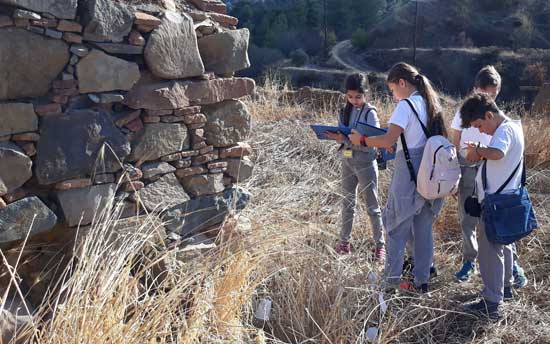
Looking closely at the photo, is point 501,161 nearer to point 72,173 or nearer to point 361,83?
point 361,83

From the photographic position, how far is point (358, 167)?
4312 mm

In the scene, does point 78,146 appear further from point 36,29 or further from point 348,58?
point 348,58

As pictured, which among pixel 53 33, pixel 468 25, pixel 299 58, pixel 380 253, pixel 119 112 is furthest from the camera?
pixel 468 25

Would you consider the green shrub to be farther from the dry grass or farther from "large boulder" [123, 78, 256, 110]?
"large boulder" [123, 78, 256, 110]

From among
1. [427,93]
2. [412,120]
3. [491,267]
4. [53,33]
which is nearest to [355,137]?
[412,120]

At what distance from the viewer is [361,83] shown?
4234 millimetres

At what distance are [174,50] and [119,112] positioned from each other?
1.63 feet

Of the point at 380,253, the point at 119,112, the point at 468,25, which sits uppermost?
the point at 119,112

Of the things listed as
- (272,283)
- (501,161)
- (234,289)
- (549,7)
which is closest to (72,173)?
(234,289)

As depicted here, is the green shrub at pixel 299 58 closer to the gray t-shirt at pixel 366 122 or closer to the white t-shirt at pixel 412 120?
the gray t-shirt at pixel 366 122

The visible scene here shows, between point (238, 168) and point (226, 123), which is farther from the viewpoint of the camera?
point (238, 168)

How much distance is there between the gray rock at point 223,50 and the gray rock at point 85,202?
1.06m

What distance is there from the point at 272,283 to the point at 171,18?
1730mm

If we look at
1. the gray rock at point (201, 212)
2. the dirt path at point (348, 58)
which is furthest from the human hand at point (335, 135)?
the dirt path at point (348, 58)
